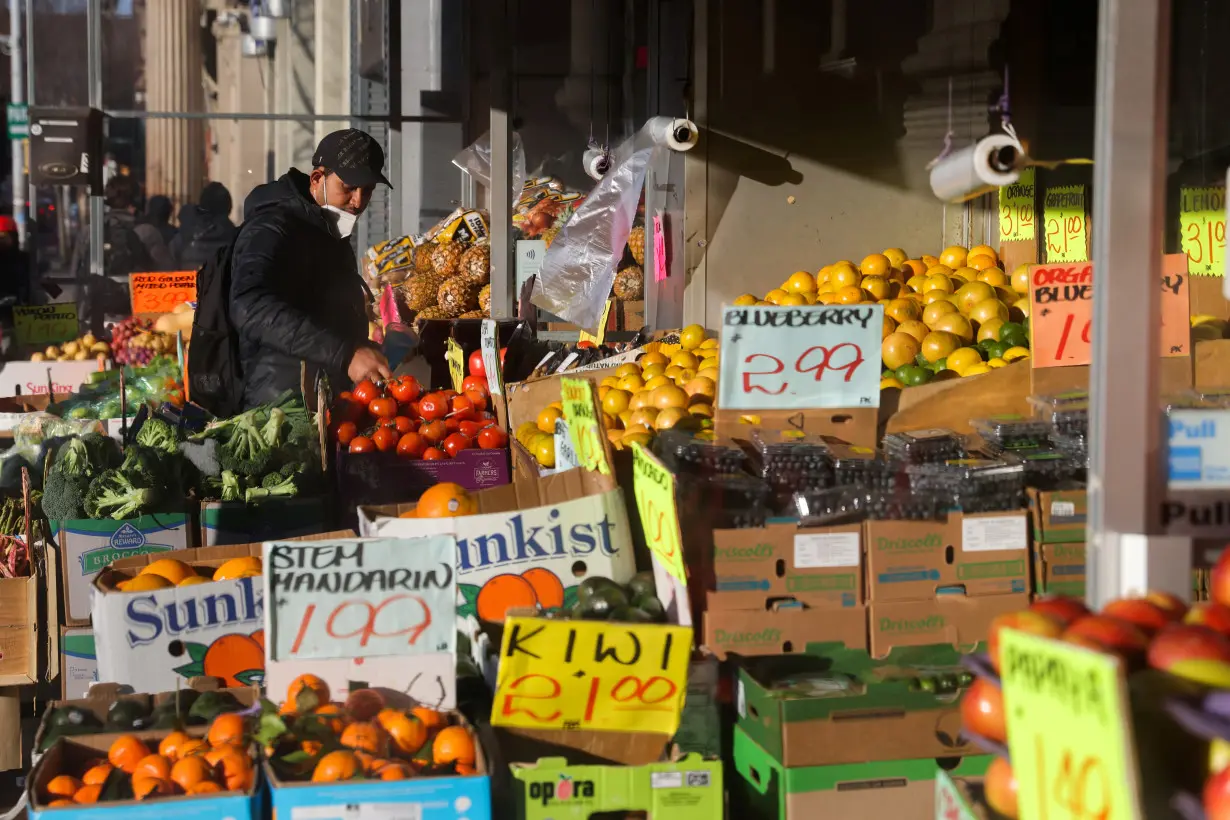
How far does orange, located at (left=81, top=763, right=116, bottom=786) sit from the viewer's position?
2.48 m

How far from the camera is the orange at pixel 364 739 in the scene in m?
2.53

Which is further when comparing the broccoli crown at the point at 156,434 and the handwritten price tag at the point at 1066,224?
the broccoli crown at the point at 156,434

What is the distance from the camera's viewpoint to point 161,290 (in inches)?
339

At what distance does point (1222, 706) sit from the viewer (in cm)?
144

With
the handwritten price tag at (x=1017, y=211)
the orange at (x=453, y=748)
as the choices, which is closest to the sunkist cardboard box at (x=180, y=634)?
the orange at (x=453, y=748)

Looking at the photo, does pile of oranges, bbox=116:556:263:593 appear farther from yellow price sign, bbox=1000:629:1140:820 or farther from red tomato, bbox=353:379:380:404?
yellow price sign, bbox=1000:629:1140:820

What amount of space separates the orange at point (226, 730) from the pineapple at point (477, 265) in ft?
19.1

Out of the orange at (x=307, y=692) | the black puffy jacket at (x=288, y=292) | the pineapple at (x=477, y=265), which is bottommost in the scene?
the orange at (x=307, y=692)

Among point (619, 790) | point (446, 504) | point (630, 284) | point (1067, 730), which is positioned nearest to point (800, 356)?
point (446, 504)

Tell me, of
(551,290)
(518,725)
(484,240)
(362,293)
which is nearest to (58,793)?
(518,725)

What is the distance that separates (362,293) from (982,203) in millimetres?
2908

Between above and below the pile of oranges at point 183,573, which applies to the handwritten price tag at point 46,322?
above

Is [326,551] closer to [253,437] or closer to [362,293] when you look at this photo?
[253,437]

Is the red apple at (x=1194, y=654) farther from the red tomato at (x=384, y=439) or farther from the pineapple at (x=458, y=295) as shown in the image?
the pineapple at (x=458, y=295)
